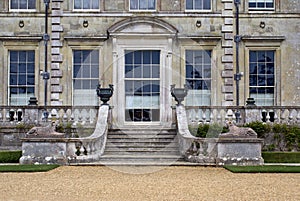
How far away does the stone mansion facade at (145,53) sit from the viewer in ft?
69.2

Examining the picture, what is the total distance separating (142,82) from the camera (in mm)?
21344

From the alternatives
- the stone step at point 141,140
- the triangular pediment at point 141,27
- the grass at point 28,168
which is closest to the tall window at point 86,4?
the triangular pediment at point 141,27

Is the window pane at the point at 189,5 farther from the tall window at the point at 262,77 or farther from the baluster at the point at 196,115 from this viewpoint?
the baluster at the point at 196,115

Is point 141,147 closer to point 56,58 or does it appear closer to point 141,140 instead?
point 141,140

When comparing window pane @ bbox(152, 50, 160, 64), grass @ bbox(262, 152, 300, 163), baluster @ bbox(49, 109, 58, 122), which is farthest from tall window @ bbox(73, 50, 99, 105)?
grass @ bbox(262, 152, 300, 163)

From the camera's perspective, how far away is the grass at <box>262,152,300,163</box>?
53.5 feet

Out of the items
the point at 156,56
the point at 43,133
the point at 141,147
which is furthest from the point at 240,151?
the point at 156,56

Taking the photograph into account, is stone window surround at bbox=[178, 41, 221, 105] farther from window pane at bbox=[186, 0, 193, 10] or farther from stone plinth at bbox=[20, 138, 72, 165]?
stone plinth at bbox=[20, 138, 72, 165]

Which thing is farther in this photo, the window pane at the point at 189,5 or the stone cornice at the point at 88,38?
the window pane at the point at 189,5

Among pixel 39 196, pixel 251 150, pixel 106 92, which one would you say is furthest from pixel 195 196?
pixel 106 92

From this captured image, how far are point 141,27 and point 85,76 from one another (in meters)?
2.69

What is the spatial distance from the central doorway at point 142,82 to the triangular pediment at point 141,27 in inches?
28.8

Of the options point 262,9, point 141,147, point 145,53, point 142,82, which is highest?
point 262,9

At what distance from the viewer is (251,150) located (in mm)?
14852
